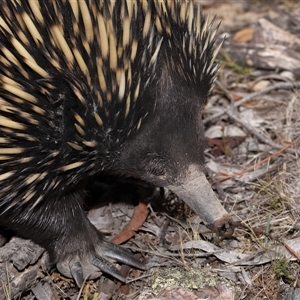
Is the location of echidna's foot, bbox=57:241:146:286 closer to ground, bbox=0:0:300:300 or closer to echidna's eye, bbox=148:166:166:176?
ground, bbox=0:0:300:300

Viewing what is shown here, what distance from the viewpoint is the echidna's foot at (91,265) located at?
2748 mm

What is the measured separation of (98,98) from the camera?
2244 mm

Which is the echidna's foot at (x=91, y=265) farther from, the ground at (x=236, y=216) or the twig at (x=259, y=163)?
the twig at (x=259, y=163)

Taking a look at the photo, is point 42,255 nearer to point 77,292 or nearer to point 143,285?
point 77,292

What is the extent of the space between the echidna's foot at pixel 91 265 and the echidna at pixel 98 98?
0.29m

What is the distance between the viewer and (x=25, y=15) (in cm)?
223

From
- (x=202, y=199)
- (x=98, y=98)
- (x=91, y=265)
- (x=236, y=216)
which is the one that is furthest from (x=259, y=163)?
(x=98, y=98)

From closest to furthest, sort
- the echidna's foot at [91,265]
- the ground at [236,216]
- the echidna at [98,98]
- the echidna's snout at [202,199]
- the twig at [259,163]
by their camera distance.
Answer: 1. the echidna at [98,98]
2. the echidna's snout at [202,199]
3. the ground at [236,216]
4. the echidna's foot at [91,265]
5. the twig at [259,163]

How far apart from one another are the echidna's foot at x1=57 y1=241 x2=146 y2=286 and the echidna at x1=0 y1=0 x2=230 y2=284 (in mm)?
295

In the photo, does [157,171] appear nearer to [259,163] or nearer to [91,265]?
[91,265]

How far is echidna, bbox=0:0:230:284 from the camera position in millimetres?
2240

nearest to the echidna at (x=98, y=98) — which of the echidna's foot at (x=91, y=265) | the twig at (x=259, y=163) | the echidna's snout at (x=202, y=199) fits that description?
the echidna's snout at (x=202, y=199)

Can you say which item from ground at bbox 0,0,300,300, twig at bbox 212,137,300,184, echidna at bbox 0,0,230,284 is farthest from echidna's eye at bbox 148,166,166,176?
twig at bbox 212,137,300,184

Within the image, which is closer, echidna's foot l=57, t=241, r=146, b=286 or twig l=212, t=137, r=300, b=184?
echidna's foot l=57, t=241, r=146, b=286
